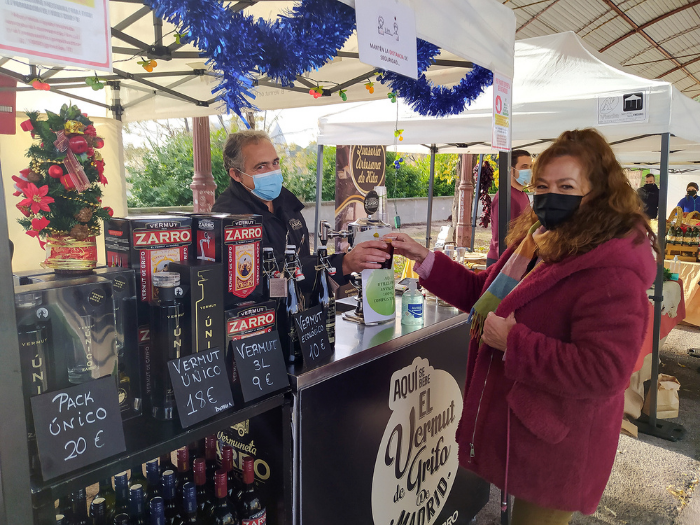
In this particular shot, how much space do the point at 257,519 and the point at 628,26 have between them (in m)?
12.0

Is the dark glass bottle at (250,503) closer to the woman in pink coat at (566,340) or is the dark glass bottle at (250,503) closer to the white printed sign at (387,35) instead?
the woman in pink coat at (566,340)

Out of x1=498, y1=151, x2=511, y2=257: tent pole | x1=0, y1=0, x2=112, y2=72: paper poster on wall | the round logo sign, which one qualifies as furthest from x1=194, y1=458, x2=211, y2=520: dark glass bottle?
the round logo sign

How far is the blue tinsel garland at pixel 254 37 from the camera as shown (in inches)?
54.9

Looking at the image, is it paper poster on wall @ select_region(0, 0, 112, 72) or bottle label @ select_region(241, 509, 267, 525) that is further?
bottle label @ select_region(241, 509, 267, 525)

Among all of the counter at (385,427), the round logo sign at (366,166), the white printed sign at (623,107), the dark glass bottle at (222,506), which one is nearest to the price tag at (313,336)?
the counter at (385,427)

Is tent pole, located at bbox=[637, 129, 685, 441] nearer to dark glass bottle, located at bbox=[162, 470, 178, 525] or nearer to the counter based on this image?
the counter

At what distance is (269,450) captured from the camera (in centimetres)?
143

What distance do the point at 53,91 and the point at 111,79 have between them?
0.51m

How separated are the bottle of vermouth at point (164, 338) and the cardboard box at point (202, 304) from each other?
23 millimetres

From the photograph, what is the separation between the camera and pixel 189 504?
4.29 feet

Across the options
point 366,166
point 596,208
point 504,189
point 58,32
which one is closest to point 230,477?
point 58,32

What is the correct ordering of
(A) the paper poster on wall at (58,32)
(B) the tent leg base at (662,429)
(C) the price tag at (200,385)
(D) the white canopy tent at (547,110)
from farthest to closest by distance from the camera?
(B) the tent leg base at (662,429) → (D) the white canopy tent at (547,110) → (C) the price tag at (200,385) → (A) the paper poster on wall at (58,32)

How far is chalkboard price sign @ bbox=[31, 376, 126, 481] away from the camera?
0.84 metres

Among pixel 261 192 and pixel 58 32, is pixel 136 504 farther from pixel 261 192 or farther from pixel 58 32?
pixel 261 192
